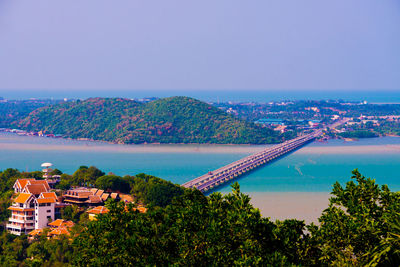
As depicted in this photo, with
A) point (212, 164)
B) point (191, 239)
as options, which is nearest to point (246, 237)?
point (191, 239)

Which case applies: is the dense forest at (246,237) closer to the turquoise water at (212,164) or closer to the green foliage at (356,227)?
the green foliage at (356,227)

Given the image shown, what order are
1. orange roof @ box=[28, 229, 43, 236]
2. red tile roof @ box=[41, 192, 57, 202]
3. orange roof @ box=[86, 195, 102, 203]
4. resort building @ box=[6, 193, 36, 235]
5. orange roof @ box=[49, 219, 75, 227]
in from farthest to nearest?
orange roof @ box=[86, 195, 102, 203], red tile roof @ box=[41, 192, 57, 202], resort building @ box=[6, 193, 36, 235], orange roof @ box=[49, 219, 75, 227], orange roof @ box=[28, 229, 43, 236]

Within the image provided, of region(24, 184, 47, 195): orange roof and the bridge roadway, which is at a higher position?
region(24, 184, 47, 195): orange roof

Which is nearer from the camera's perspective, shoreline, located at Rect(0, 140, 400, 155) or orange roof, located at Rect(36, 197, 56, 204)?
orange roof, located at Rect(36, 197, 56, 204)

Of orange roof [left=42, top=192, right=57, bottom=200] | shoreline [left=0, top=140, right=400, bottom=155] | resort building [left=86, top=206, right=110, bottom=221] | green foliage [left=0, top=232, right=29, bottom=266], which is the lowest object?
shoreline [left=0, top=140, right=400, bottom=155]

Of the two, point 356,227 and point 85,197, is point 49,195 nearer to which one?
point 85,197

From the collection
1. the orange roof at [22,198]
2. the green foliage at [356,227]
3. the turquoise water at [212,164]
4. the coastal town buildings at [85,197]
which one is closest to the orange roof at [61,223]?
the orange roof at [22,198]

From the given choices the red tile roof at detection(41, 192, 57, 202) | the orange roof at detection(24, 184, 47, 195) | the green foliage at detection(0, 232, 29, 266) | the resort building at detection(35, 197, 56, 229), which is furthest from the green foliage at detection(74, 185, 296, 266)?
the orange roof at detection(24, 184, 47, 195)

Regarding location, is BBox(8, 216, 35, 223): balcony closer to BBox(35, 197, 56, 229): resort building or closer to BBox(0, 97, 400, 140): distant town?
BBox(35, 197, 56, 229): resort building

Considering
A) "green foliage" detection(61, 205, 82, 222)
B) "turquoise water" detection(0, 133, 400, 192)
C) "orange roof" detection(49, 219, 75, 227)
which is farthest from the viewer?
"turquoise water" detection(0, 133, 400, 192)
